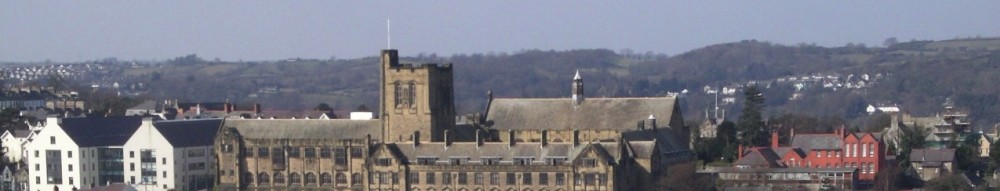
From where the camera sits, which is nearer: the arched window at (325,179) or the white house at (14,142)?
the arched window at (325,179)

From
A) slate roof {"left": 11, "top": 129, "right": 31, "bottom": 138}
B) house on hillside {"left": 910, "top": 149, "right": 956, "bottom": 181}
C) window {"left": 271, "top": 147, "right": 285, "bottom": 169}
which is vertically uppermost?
slate roof {"left": 11, "top": 129, "right": 31, "bottom": 138}

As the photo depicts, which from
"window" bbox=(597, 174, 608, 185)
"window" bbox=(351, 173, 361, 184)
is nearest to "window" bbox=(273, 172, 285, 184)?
"window" bbox=(351, 173, 361, 184)

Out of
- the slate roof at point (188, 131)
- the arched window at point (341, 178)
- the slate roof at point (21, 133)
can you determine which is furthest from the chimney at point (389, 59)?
the slate roof at point (21, 133)

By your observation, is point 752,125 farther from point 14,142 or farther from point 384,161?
point 14,142

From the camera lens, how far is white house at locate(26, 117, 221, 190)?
85688 millimetres

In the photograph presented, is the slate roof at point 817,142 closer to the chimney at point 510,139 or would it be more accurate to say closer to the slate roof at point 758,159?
the slate roof at point 758,159

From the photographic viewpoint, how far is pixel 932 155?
89.4 meters

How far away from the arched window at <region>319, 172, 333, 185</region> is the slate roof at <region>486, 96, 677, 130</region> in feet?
25.7

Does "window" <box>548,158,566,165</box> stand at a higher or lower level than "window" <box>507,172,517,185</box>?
higher

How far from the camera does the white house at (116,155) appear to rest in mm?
85688

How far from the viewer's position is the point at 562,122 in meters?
82.2

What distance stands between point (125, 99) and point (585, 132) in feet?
237

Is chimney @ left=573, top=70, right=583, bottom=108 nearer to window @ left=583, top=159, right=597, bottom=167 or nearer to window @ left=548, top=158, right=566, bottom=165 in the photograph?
window @ left=548, top=158, right=566, bottom=165

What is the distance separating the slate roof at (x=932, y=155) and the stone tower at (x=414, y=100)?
2314 cm
